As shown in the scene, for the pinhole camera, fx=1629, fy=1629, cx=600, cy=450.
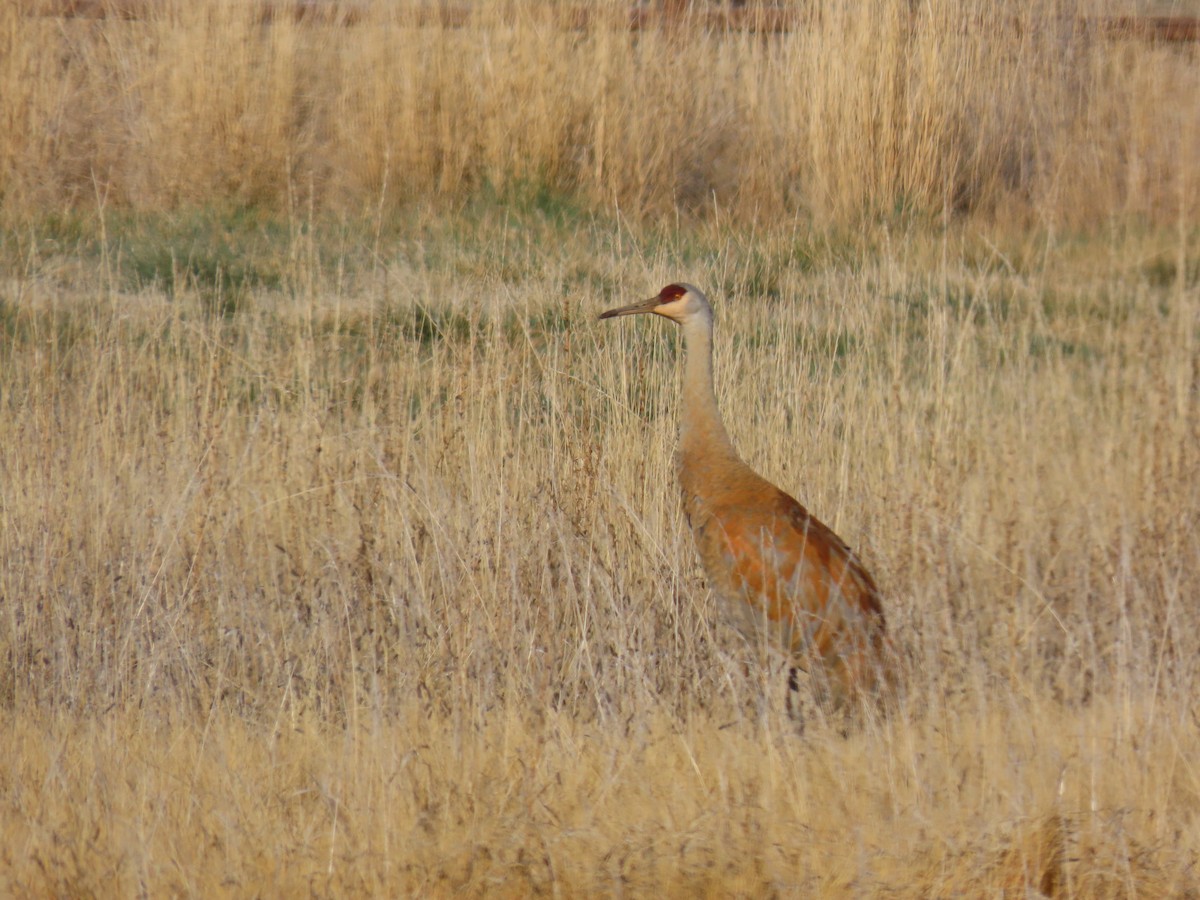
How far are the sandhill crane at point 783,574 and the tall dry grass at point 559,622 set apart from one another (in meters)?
0.13

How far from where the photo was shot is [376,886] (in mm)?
3141

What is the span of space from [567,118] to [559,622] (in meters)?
5.41

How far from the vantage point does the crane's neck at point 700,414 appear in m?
4.71

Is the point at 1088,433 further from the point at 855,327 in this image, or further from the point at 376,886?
the point at 376,886

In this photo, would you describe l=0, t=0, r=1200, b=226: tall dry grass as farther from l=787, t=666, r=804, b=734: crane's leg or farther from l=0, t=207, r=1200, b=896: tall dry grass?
l=787, t=666, r=804, b=734: crane's leg

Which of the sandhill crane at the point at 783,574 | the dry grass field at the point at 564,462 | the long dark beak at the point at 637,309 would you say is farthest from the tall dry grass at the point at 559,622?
the long dark beak at the point at 637,309

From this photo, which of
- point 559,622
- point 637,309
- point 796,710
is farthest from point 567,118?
point 796,710

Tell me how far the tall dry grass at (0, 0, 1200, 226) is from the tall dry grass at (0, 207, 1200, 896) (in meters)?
2.39

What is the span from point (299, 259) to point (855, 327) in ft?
10.3

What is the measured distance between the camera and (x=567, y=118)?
9375 mm

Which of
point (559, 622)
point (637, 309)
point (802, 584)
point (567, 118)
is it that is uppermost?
point (567, 118)

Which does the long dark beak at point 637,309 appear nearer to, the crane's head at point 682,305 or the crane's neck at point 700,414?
the crane's head at point 682,305

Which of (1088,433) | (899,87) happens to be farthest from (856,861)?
(899,87)

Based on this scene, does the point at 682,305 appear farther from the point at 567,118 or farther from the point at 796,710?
the point at 567,118
